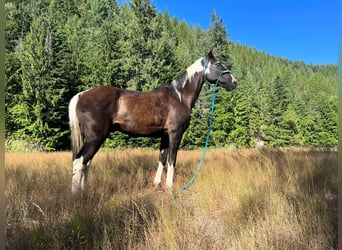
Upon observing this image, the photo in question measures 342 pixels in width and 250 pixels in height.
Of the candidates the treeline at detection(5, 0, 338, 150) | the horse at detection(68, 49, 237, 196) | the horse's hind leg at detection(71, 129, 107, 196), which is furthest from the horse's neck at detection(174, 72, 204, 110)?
the treeline at detection(5, 0, 338, 150)

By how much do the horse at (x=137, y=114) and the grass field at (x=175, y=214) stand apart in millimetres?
548

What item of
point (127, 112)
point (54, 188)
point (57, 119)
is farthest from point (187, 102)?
point (57, 119)

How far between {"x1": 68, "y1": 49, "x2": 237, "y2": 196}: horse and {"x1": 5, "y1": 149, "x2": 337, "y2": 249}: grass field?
0.55 meters

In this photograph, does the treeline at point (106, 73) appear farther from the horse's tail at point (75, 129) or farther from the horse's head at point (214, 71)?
the horse's tail at point (75, 129)

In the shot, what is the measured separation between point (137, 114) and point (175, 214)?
217 cm

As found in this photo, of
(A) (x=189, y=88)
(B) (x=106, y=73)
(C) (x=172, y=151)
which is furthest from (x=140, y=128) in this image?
(B) (x=106, y=73)

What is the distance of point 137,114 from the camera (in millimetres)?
4711

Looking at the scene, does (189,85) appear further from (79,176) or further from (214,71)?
(79,176)

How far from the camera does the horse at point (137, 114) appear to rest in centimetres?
441

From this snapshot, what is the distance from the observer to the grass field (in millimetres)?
2383

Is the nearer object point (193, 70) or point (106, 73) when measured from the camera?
point (193, 70)

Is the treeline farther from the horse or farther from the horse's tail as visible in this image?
the horse's tail

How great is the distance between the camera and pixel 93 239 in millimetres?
2385

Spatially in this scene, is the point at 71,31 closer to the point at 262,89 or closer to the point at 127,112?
the point at 262,89
